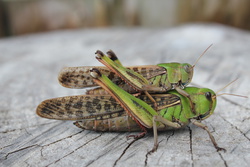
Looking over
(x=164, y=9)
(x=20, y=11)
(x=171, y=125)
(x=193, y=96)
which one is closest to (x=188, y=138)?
(x=171, y=125)

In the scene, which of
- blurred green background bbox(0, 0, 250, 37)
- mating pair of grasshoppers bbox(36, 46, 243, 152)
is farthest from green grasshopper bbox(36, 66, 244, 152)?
blurred green background bbox(0, 0, 250, 37)

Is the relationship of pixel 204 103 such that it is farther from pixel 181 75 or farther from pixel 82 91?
pixel 82 91

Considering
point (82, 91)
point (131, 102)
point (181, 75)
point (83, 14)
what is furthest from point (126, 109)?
point (83, 14)

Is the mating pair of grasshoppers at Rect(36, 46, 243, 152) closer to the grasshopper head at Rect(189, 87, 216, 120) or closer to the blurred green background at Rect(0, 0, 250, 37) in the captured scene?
the grasshopper head at Rect(189, 87, 216, 120)

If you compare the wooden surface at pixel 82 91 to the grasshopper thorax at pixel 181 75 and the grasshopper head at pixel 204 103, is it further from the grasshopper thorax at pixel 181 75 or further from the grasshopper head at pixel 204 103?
Result: the grasshopper thorax at pixel 181 75

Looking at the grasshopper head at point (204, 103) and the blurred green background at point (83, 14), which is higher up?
the blurred green background at point (83, 14)

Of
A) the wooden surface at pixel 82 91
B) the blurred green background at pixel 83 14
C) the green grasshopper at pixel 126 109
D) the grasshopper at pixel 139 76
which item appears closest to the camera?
the wooden surface at pixel 82 91

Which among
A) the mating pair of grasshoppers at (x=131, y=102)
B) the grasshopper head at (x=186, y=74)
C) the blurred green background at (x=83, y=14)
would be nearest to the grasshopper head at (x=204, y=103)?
the mating pair of grasshoppers at (x=131, y=102)
